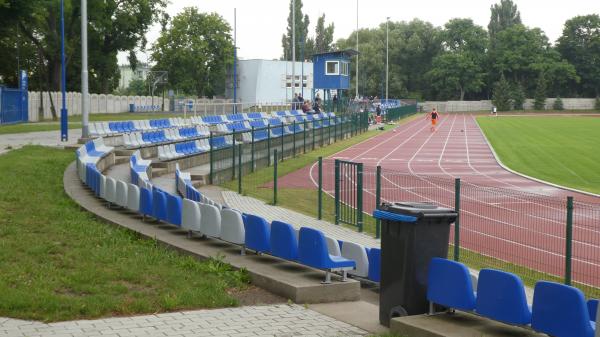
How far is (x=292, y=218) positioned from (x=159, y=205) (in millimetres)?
7388

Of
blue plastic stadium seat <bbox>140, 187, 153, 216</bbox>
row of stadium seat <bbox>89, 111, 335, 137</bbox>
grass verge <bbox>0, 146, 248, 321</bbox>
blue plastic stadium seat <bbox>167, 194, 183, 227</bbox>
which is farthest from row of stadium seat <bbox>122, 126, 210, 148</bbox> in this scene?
blue plastic stadium seat <bbox>167, 194, 183, 227</bbox>

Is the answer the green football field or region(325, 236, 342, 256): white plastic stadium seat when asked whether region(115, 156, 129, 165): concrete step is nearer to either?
the green football field

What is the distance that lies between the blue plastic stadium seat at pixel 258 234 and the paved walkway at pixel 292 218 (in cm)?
596

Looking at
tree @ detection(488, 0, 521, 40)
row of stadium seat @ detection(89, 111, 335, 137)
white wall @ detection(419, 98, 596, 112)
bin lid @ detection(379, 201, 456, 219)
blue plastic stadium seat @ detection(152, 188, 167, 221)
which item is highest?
tree @ detection(488, 0, 521, 40)

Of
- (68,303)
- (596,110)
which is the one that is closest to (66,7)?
(68,303)

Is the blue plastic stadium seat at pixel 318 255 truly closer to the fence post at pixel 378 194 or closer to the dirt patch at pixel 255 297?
the dirt patch at pixel 255 297

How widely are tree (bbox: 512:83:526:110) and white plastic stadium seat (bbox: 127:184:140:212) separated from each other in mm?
118873

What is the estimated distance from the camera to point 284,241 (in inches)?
404

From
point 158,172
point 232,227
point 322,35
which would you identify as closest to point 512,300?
point 232,227

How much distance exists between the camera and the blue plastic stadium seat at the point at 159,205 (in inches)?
526

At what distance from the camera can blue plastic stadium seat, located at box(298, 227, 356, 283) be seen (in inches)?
369

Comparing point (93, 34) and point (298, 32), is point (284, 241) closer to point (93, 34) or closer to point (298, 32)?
point (93, 34)

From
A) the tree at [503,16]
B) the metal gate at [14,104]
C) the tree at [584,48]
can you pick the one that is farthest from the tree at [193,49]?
the tree at [503,16]

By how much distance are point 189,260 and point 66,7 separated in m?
57.3
